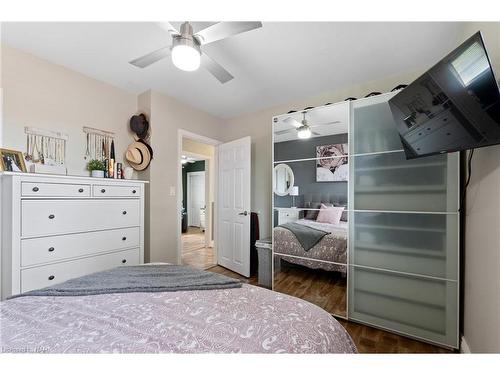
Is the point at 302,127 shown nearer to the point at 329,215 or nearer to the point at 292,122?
the point at 292,122

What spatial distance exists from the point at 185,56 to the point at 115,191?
1.51m

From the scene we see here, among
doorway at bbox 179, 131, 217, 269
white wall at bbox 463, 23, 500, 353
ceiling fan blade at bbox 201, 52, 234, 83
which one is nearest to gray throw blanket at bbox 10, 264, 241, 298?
white wall at bbox 463, 23, 500, 353

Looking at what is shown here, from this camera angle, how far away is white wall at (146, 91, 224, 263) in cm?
262

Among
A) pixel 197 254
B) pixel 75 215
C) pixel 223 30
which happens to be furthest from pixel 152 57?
pixel 197 254

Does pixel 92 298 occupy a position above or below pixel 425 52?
below

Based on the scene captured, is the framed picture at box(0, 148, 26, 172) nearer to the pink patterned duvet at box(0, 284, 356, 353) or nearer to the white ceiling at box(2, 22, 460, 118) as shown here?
the white ceiling at box(2, 22, 460, 118)

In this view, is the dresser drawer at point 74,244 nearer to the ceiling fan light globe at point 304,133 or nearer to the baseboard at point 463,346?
the ceiling fan light globe at point 304,133

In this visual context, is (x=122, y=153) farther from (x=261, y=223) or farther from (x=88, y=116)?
(x=261, y=223)

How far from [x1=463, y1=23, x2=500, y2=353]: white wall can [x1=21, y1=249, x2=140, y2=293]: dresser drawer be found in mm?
2798

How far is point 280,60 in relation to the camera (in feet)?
6.52

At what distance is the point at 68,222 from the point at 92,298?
112 centimetres

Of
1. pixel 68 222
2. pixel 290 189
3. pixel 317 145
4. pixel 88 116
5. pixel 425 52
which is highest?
pixel 425 52
